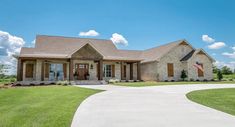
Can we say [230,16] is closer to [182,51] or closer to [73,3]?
[182,51]

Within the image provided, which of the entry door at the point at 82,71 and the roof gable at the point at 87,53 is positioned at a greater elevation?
the roof gable at the point at 87,53

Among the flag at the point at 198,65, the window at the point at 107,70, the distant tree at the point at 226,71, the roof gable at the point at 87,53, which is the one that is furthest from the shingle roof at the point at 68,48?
the distant tree at the point at 226,71

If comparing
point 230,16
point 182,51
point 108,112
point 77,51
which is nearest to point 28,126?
point 108,112

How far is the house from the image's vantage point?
73.5ft

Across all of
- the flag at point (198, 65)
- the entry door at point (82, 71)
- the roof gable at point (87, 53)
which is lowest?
the entry door at point (82, 71)

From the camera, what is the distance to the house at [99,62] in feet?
73.5

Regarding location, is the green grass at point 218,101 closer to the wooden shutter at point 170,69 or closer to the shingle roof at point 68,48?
the shingle roof at point 68,48

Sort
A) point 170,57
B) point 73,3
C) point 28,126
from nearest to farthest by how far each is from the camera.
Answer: point 28,126 < point 73,3 < point 170,57

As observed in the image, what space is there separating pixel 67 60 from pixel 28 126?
1897 cm

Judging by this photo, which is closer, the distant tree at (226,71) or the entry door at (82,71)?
the entry door at (82,71)

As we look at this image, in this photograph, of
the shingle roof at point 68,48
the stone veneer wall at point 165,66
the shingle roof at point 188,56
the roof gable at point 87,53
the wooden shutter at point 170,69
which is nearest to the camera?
the roof gable at point 87,53

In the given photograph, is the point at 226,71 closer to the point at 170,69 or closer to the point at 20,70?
the point at 170,69

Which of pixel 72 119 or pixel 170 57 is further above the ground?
pixel 170 57

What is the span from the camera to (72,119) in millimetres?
5340
